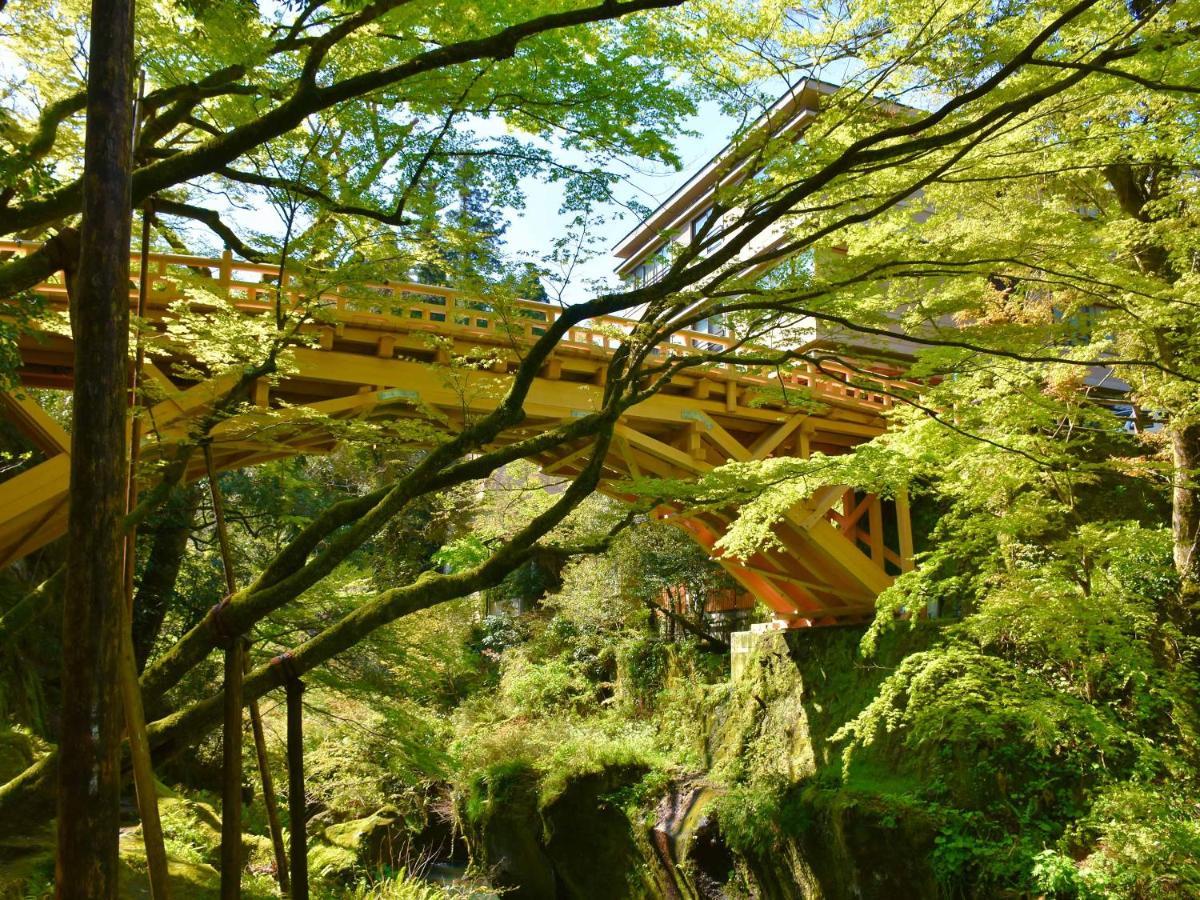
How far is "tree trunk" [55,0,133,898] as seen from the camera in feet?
6.21

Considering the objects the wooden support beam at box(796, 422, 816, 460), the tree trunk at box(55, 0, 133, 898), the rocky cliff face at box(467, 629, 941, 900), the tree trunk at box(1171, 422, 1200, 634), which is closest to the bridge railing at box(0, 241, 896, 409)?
the wooden support beam at box(796, 422, 816, 460)

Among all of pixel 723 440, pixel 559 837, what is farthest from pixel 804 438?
pixel 559 837

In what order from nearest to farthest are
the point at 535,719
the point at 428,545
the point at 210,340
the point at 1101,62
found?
the point at 1101,62, the point at 210,340, the point at 535,719, the point at 428,545

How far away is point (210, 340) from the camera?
5203mm

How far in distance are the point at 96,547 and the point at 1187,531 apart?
23.5 feet

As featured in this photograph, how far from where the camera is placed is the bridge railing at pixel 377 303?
554 centimetres

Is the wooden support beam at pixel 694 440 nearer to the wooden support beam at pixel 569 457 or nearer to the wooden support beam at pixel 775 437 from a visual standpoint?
the wooden support beam at pixel 775 437

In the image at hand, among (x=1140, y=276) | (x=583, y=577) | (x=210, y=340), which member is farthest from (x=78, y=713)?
(x=583, y=577)

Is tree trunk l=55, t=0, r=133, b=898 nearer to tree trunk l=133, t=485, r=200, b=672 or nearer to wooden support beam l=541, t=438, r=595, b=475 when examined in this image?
wooden support beam l=541, t=438, r=595, b=475

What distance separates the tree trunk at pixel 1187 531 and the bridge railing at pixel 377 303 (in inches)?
85.1

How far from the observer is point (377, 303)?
580 centimetres

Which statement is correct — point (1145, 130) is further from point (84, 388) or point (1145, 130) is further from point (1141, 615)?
point (84, 388)

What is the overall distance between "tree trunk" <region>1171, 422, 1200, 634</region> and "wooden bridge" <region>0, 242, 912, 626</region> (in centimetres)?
246

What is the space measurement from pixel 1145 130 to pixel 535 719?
12.1 m
